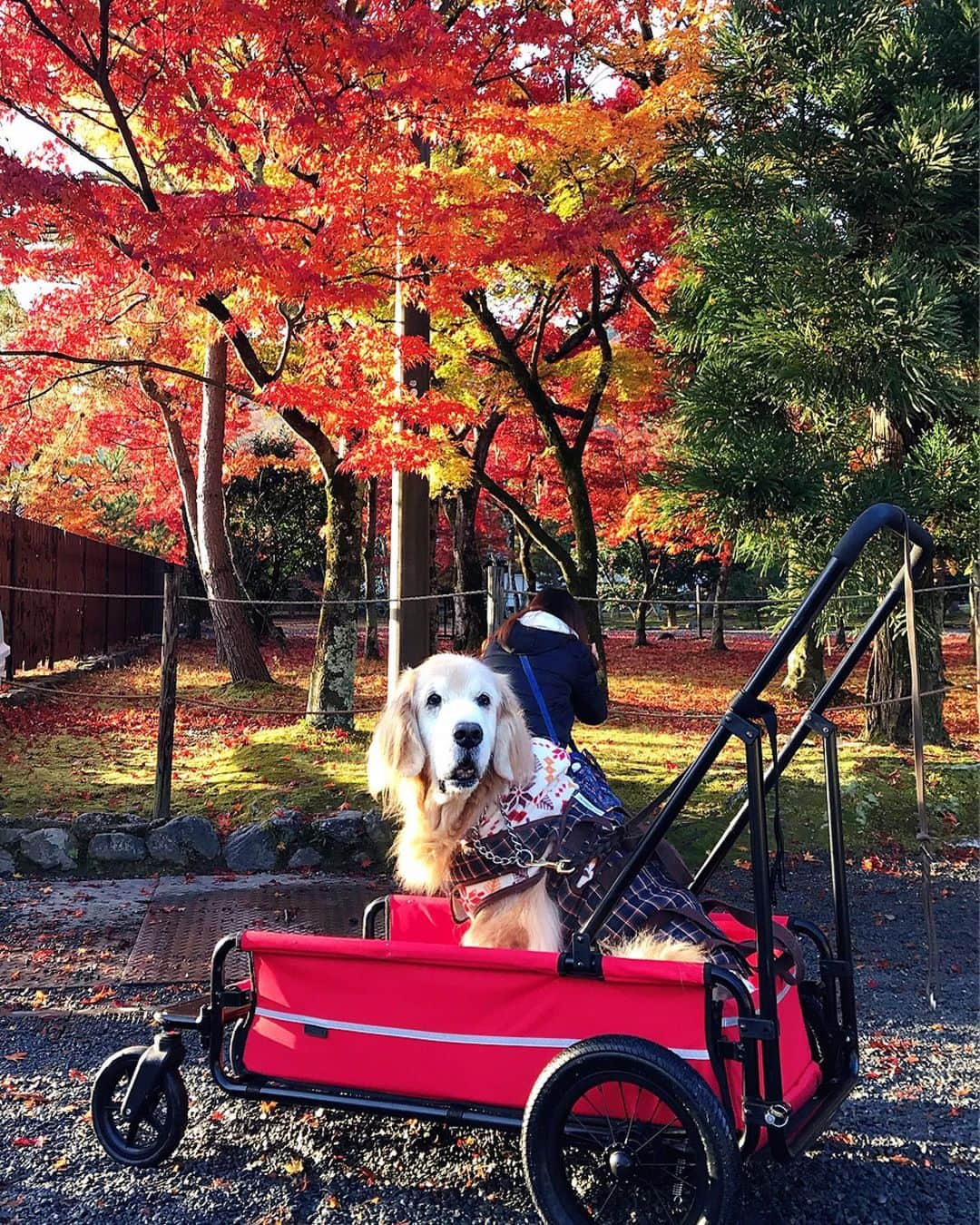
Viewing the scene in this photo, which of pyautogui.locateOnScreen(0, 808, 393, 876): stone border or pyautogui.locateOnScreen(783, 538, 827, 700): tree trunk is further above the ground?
pyautogui.locateOnScreen(783, 538, 827, 700): tree trunk

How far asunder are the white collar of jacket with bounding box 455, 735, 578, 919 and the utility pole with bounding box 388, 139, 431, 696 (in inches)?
210

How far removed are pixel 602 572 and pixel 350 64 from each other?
25532 millimetres

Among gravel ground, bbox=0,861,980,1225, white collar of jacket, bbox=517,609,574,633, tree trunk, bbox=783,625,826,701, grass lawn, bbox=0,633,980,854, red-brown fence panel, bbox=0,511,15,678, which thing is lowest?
gravel ground, bbox=0,861,980,1225

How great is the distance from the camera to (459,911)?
3039 mm

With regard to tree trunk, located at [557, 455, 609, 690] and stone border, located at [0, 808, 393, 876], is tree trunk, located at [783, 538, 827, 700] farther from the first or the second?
stone border, located at [0, 808, 393, 876]

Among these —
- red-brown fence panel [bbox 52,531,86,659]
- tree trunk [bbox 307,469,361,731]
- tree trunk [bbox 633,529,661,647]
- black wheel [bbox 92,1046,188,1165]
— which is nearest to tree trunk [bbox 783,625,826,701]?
tree trunk [bbox 307,469,361,731]

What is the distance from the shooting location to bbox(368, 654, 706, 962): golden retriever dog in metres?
2.68

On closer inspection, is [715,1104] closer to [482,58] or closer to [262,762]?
[262,762]

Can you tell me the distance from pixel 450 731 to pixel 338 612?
7417mm

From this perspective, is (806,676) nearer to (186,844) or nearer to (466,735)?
(186,844)

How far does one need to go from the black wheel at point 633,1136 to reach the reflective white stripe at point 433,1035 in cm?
12

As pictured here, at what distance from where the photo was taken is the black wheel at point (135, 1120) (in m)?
2.77

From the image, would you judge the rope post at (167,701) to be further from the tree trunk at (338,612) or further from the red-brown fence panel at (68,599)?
the red-brown fence panel at (68,599)

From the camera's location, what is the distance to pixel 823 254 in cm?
644
